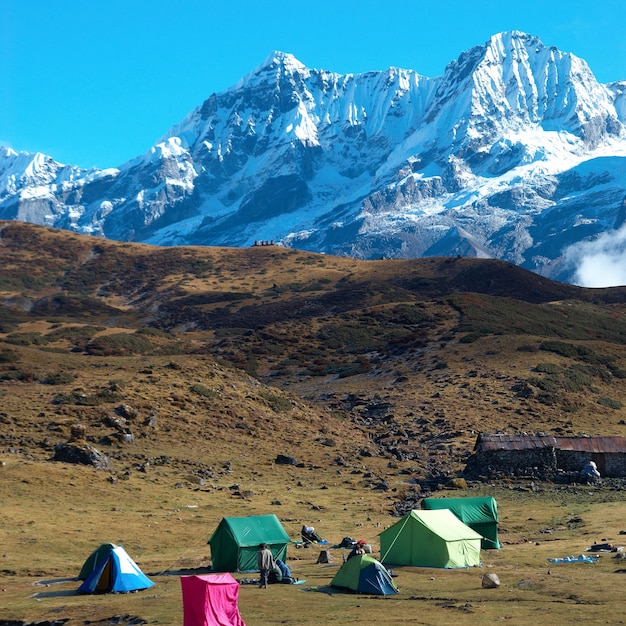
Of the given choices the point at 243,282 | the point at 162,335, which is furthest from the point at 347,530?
the point at 243,282

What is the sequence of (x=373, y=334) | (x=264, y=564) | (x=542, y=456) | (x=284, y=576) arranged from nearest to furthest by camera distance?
(x=264, y=564) → (x=284, y=576) → (x=542, y=456) → (x=373, y=334)

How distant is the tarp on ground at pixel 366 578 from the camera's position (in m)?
30.2

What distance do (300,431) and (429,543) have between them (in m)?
34.1

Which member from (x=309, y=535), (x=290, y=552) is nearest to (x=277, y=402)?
(x=309, y=535)

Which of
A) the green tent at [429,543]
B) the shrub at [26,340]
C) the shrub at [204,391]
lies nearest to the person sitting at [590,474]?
the green tent at [429,543]

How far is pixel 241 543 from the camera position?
115 ft

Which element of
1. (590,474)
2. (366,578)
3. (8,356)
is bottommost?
(366,578)

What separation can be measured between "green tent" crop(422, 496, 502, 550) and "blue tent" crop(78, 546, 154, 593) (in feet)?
42.0

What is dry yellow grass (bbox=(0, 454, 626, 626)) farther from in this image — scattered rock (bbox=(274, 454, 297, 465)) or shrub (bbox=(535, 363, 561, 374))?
shrub (bbox=(535, 363, 561, 374))

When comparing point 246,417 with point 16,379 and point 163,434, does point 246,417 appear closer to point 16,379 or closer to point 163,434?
point 163,434

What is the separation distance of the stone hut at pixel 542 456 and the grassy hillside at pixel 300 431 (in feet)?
7.71

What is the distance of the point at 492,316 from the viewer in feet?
391

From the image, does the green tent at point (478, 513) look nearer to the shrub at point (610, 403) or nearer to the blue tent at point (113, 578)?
the blue tent at point (113, 578)

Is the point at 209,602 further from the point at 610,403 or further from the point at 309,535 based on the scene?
the point at 610,403
